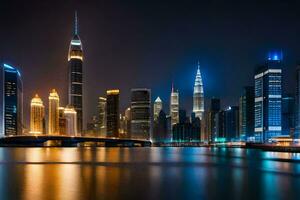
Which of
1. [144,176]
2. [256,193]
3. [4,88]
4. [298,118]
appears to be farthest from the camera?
[4,88]

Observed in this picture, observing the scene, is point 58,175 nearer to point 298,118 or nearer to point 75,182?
point 75,182

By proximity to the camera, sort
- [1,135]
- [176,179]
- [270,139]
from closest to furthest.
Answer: [176,179] → [1,135] → [270,139]

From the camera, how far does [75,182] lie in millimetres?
38406

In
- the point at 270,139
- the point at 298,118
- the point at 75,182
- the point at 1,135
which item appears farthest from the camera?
the point at 270,139

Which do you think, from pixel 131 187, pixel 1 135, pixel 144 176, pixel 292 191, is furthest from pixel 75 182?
pixel 1 135

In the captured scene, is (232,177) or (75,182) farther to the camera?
(232,177)

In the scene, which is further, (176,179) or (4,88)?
(4,88)

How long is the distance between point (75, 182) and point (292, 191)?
17262mm

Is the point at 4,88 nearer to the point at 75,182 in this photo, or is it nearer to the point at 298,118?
the point at 298,118

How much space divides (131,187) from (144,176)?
9.10 meters

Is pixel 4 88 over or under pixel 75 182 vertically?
over

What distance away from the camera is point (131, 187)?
3578 cm

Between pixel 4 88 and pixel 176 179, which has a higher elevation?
pixel 4 88

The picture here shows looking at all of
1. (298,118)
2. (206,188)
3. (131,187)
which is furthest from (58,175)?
(298,118)
